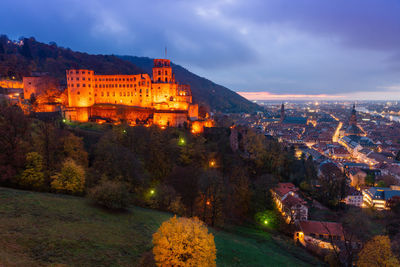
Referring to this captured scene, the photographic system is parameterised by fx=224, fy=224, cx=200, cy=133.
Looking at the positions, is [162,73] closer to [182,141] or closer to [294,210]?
[182,141]

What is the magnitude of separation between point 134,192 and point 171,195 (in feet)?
20.4

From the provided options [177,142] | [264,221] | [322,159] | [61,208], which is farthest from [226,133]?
[61,208]

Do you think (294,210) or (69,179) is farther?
(294,210)

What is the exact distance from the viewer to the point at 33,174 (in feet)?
87.4

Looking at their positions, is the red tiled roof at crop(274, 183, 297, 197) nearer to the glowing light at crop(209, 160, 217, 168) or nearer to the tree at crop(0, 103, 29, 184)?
the glowing light at crop(209, 160, 217, 168)

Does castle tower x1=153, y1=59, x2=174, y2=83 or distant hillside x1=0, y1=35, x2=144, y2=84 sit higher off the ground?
distant hillside x1=0, y1=35, x2=144, y2=84

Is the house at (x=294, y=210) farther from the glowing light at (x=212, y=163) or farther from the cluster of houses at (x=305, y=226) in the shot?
the glowing light at (x=212, y=163)

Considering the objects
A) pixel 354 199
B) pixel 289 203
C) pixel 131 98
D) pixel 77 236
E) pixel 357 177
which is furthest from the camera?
pixel 131 98

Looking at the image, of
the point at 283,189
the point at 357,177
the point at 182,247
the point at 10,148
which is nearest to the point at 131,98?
the point at 10,148

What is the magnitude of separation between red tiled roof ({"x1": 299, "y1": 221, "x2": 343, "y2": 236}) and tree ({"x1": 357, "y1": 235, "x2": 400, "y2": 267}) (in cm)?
1482

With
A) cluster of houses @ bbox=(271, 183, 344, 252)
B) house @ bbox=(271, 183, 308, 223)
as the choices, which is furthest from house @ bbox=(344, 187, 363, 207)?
cluster of houses @ bbox=(271, 183, 344, 252)

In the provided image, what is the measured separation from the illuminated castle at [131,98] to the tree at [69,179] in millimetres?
38602

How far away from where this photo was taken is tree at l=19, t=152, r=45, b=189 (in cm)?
2603

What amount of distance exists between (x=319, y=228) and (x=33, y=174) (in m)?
45.8
